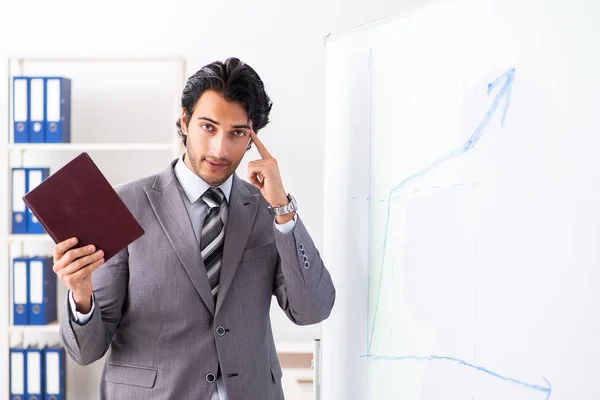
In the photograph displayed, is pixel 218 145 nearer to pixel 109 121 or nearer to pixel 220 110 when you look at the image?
pixel 220 110

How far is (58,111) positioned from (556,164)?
2.31 meters

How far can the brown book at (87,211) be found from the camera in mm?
1254

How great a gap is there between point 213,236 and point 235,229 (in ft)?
0.15

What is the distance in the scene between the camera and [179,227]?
4.55 ft

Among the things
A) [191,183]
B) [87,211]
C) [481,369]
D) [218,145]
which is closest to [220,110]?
[218,145]

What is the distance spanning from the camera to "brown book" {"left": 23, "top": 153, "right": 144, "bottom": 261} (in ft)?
4.11

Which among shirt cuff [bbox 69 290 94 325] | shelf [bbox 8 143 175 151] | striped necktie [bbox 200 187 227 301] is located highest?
Result: shelf [bbox 8 143 175 151]

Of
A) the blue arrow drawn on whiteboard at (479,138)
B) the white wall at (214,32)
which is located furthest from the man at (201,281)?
the white wall at (214,32)

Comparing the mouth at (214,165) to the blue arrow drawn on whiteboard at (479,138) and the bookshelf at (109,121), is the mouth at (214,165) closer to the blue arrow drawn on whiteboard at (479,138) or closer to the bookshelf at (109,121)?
the blue arrow drawn on whiteboard at (479,138)

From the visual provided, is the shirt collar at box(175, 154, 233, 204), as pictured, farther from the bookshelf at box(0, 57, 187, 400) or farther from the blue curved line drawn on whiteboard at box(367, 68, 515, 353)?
the bookshelf at box(0, 57, 187, 400)

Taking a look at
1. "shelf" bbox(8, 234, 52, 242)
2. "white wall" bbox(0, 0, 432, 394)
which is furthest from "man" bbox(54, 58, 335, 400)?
"white wall" bbox(0, 0, 432, 394)

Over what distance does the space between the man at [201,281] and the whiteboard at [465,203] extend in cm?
15

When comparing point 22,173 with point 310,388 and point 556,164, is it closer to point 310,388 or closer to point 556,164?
point 310,388

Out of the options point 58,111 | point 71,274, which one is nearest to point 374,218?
point 71,274
